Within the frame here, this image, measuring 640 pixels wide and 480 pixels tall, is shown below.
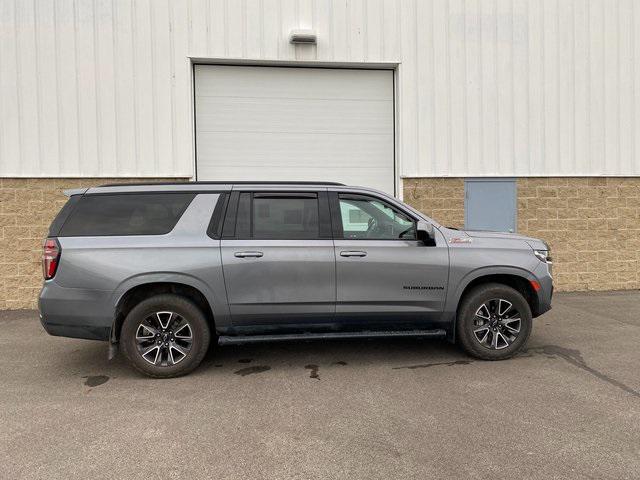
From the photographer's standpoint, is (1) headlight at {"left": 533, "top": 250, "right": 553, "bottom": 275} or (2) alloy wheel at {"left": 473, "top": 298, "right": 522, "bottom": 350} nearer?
(2) alloy wheel at {"left": 473, "top": 298, "right": 522, "bottom": 350}

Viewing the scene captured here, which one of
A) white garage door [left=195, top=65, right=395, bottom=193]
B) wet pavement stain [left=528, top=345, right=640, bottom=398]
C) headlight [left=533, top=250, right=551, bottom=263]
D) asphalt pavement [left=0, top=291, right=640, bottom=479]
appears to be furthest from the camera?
white garage door [left=195, top=65, right=395, bottom=193]

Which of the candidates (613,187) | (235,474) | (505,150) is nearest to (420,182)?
(505,150)

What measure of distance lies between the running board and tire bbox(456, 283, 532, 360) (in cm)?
28

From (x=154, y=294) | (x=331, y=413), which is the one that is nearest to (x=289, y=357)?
(x=331, y=413)

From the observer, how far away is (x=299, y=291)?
15.3 feet

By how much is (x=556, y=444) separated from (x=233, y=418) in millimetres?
2402

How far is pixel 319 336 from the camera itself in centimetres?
475

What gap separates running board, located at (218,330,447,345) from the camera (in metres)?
4.63

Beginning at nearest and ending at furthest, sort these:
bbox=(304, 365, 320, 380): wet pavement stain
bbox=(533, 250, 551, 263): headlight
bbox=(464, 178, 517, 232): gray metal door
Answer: bbox=(304, 365, 320, 380): wet pavement stain
bbox=(533, 250, 551, 263): headlight
bbox=(464, 178, 517, 232): gray metal door

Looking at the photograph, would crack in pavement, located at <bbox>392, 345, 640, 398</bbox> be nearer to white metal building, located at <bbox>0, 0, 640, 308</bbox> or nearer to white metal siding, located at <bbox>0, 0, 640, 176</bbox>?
white metal building, located at <bbox>0, 0, 640, 308</bbox>

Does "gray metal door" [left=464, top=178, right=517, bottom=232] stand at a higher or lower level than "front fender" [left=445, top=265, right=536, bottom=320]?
higher

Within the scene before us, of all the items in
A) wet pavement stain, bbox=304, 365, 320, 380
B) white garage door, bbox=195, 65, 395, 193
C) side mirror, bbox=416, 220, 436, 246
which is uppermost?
white garage door, bbox=195, 65, 395, 193

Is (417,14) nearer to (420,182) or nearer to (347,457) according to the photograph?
(420,182)

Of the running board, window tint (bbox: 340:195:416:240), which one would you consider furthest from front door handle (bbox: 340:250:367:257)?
the running board
